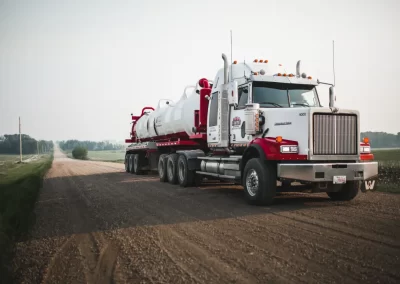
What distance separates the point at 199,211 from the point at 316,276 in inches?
178

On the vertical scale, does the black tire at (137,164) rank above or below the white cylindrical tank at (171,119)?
below

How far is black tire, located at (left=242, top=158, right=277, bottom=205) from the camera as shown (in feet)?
27.9

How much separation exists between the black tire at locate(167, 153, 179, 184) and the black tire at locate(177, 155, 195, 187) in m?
0.42

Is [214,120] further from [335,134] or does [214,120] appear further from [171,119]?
[171,119]

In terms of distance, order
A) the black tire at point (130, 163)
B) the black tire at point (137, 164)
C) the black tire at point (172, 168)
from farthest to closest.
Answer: the black tire at point (130, 163) → the black tire at point (137, 164) → the black tire at point (172, 168)

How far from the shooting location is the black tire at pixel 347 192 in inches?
362

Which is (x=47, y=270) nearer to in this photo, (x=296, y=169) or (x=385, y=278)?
(x=385, y=278)

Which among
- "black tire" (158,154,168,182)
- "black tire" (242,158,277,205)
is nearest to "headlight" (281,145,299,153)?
"black tire" (242,158,277,205)

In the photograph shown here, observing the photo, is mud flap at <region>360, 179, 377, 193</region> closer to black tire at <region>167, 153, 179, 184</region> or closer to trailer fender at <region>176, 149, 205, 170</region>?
trailer fender at <region>176, 149, 205, 170</region>

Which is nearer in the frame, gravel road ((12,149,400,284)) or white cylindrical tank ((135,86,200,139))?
gravel road ((12,149,400,284))

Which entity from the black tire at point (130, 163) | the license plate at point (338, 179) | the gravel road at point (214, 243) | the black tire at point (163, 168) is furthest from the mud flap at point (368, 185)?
the black tire at point (130, 163)

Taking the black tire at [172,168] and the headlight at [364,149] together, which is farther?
the black tire at [172,168]

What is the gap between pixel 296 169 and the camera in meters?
8.09

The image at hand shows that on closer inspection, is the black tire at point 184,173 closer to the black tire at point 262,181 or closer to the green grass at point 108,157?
the black tire at point 262,181
